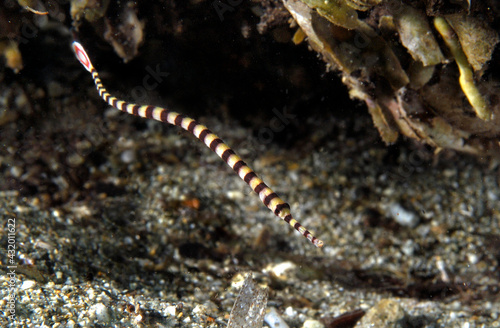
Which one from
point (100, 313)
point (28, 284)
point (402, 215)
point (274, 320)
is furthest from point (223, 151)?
point (402, 215)

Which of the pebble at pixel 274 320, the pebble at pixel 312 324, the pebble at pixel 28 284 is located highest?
the pebble at pixel 312 324

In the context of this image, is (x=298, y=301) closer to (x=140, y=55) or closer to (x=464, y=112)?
(x=464, y=112)

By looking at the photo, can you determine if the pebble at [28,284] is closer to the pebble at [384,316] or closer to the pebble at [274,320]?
the pebble at [274,320]

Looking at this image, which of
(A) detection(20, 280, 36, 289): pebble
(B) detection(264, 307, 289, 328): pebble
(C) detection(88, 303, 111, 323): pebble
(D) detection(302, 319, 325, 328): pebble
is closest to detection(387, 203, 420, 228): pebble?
(D) detection(302, 319, 325, 328): pebble

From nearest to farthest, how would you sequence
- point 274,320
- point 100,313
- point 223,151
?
point 100,313
point 274,320
point 223,151

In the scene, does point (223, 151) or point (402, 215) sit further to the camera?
point (402, 215)

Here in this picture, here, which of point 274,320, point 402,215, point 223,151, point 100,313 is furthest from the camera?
point 402,215

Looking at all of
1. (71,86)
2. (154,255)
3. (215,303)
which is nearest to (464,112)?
(215,303)

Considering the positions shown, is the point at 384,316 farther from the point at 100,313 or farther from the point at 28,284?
the point at 28,284

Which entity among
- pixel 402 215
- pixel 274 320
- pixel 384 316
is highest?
pixel 402 215

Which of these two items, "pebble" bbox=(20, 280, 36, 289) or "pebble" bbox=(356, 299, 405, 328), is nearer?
"pebble" bbox=(20, 280, 36, 289)

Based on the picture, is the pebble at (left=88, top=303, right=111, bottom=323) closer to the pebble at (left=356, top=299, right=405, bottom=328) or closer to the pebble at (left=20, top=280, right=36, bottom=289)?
the pebble at (left=20, top=280, right=36, bottom=289)

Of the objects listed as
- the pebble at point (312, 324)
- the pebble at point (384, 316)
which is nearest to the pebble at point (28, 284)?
the pebble at point (312, 324)
